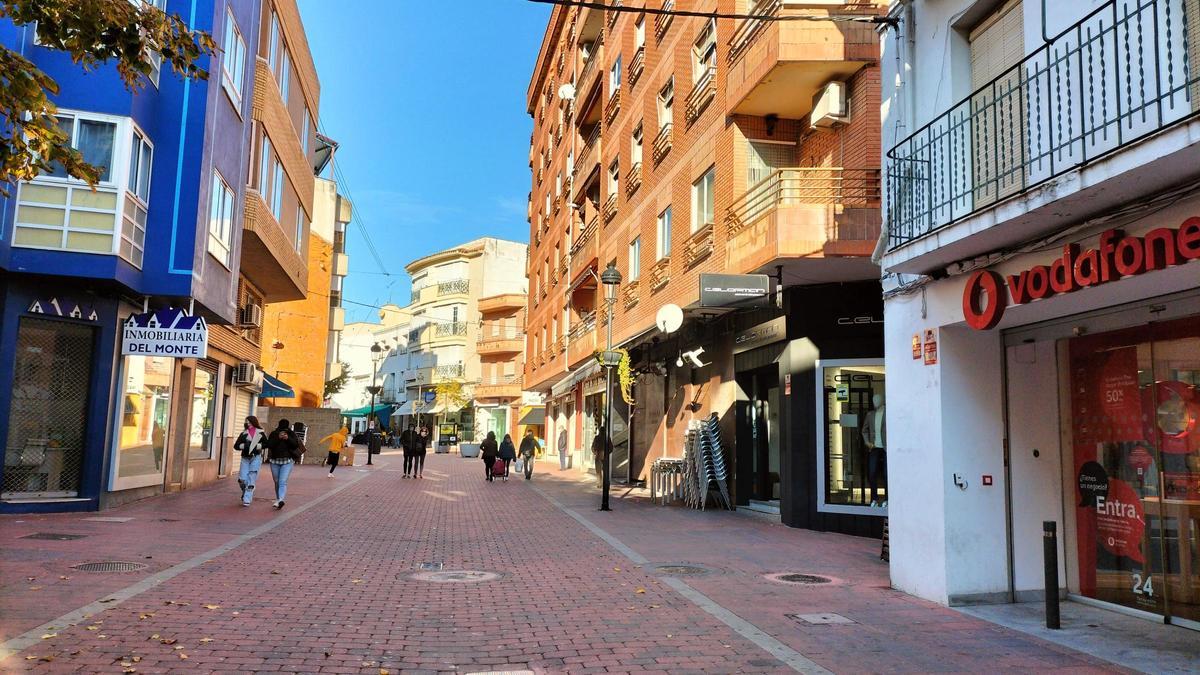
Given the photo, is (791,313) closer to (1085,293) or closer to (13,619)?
(1085,293)

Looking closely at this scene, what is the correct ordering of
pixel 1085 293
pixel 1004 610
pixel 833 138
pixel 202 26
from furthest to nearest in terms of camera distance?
pixel 202 26 → pixel 833 138 → pixel 1004 610 → pixel 1085 293

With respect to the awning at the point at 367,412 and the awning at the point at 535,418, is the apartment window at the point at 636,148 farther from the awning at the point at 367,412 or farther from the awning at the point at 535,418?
the awning at the point at 367,412

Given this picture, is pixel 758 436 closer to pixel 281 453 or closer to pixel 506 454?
pixel 281 453

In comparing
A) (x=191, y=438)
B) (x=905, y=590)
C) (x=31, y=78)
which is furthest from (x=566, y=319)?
(x=31, y=78)

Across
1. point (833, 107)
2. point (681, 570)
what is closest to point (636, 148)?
point (833, 107)

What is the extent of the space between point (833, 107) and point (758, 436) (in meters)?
6.54

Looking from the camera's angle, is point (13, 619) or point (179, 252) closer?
point (13, 619)

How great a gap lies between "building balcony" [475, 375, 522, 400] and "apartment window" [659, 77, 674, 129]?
126 ft

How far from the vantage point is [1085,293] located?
272 inches

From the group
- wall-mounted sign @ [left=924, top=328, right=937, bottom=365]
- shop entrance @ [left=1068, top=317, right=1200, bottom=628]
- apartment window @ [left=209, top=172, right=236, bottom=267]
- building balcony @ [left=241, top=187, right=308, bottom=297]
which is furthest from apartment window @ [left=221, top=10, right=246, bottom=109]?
shop entrance @ [left=1068, top=317, right=1200, bottom=628]

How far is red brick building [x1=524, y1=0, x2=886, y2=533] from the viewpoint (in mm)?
13398

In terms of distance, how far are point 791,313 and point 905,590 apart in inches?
259

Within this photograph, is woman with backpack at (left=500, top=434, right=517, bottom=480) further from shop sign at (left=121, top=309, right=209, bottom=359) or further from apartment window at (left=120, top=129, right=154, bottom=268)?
apartment window at (left=120, top=129, right=154, bottom=268)

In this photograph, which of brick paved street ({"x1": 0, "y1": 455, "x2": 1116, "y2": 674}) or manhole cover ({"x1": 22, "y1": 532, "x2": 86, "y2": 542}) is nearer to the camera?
brick paved street ({"x1": 0, "y1": 455, "x2": 1116, "y2": 674})
